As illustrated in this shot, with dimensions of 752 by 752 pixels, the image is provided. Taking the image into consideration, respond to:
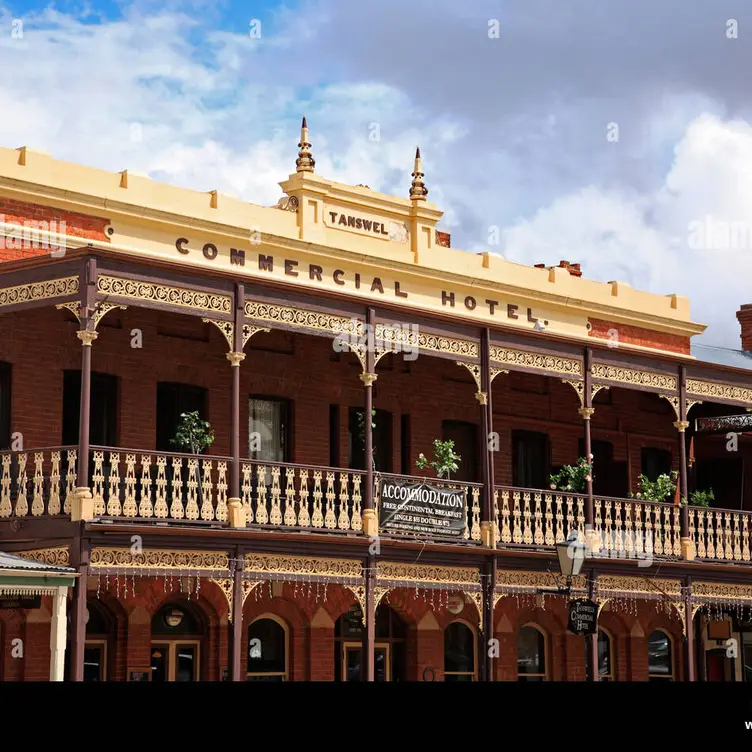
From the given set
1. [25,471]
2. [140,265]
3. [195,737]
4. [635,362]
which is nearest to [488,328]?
[635,362]

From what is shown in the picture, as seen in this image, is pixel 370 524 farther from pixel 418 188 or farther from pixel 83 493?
pixel 418 188

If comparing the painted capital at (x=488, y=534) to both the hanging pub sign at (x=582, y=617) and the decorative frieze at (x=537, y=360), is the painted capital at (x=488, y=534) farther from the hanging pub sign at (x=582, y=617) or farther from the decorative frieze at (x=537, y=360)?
the decorative frieze at (x=537, y=360)

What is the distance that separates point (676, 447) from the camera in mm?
28016

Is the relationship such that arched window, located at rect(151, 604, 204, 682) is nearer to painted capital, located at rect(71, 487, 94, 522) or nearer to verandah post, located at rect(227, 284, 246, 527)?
verandah post, located at rect(227, 284, 246, 527)

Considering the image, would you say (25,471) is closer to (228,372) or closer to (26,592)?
(26,592)

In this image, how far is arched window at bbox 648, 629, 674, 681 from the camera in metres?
27.2

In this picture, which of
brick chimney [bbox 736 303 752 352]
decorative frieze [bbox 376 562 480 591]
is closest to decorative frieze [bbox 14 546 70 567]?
decorative frieze [bbox 376 562 480 591]

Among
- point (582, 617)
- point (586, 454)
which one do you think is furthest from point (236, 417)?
point (586, 454)

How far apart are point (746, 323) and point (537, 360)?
1488 cm

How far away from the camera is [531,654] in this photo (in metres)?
25.3

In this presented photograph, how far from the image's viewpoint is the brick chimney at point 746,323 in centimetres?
3431

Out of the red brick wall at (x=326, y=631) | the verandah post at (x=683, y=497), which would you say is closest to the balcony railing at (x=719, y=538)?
the verandah post at (x=683, y=497)

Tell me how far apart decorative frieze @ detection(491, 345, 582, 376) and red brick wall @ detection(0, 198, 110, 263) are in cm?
578

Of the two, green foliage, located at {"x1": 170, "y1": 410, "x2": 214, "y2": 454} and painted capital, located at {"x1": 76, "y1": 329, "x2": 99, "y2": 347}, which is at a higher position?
painted capital, located at {"x1": 76, "y1": 329, "x2": 99, "y2": 347}
